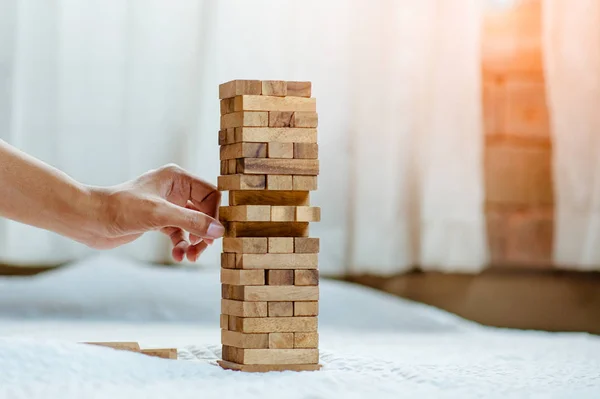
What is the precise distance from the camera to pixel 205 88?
7.68 feet

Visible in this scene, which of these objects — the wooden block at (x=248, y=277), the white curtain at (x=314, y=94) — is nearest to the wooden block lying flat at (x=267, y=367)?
the wooden block at (x=248, y=277)

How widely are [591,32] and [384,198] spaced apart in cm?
71

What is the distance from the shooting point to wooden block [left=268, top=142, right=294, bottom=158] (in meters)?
1.29

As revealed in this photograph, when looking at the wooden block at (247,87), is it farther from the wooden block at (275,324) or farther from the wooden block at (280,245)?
the wooden block at (275,324)


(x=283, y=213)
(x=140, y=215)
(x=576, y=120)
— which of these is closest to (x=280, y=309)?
(x=283, y=213)

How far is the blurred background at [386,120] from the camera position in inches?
91.0

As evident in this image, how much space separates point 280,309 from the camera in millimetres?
1276

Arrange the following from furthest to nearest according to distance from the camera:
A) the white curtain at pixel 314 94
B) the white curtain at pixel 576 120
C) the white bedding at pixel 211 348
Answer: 1. the white curtain at pixel 576 120
2. the white curtain at pixel 314 94
3. the white bedding at pixel 211 348

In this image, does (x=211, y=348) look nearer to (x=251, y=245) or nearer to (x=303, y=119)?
(x=251, y=245)

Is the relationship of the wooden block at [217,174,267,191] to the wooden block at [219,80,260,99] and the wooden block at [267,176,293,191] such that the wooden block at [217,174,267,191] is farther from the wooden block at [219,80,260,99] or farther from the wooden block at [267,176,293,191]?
the wooden block at [219,80,260,99]

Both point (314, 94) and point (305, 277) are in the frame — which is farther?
point (314, 94)

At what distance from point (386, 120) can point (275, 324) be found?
1.23m

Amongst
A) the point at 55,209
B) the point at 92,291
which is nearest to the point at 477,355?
the point at 55,209

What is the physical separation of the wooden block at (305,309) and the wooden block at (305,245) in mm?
73
